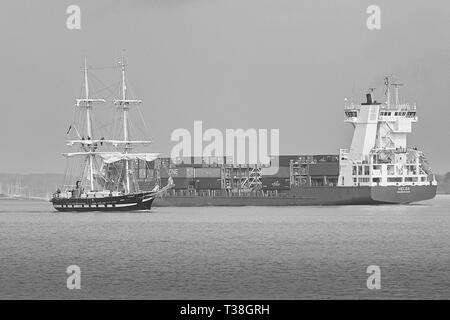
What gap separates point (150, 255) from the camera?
53.4m

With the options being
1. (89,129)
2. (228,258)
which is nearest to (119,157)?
(89,129)

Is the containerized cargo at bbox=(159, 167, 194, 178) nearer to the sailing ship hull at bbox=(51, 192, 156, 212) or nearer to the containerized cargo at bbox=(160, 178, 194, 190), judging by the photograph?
the containerized cargo at bbox=(160, 178, 194, 190)

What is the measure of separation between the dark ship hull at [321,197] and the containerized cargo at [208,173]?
2409 millimetres

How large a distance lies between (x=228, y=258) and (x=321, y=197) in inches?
2293

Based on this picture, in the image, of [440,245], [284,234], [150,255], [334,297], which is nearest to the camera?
[334,297]

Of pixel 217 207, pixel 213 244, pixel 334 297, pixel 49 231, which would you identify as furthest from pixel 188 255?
pixel 217 207

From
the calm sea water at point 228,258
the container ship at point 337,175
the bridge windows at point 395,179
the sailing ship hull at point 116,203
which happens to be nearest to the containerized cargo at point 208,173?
the container ship at point 337,175

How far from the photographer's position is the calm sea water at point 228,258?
40188 mm

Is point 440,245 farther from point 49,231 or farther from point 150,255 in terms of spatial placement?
point 49,231

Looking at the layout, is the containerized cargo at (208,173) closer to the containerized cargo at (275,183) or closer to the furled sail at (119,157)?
the containerized cargo at (275,183)

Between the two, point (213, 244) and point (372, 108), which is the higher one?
point (372, 108)

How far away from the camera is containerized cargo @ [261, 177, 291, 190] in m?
112

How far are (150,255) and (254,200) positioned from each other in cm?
6117

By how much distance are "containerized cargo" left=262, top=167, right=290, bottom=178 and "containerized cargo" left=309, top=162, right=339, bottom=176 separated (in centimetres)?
327
